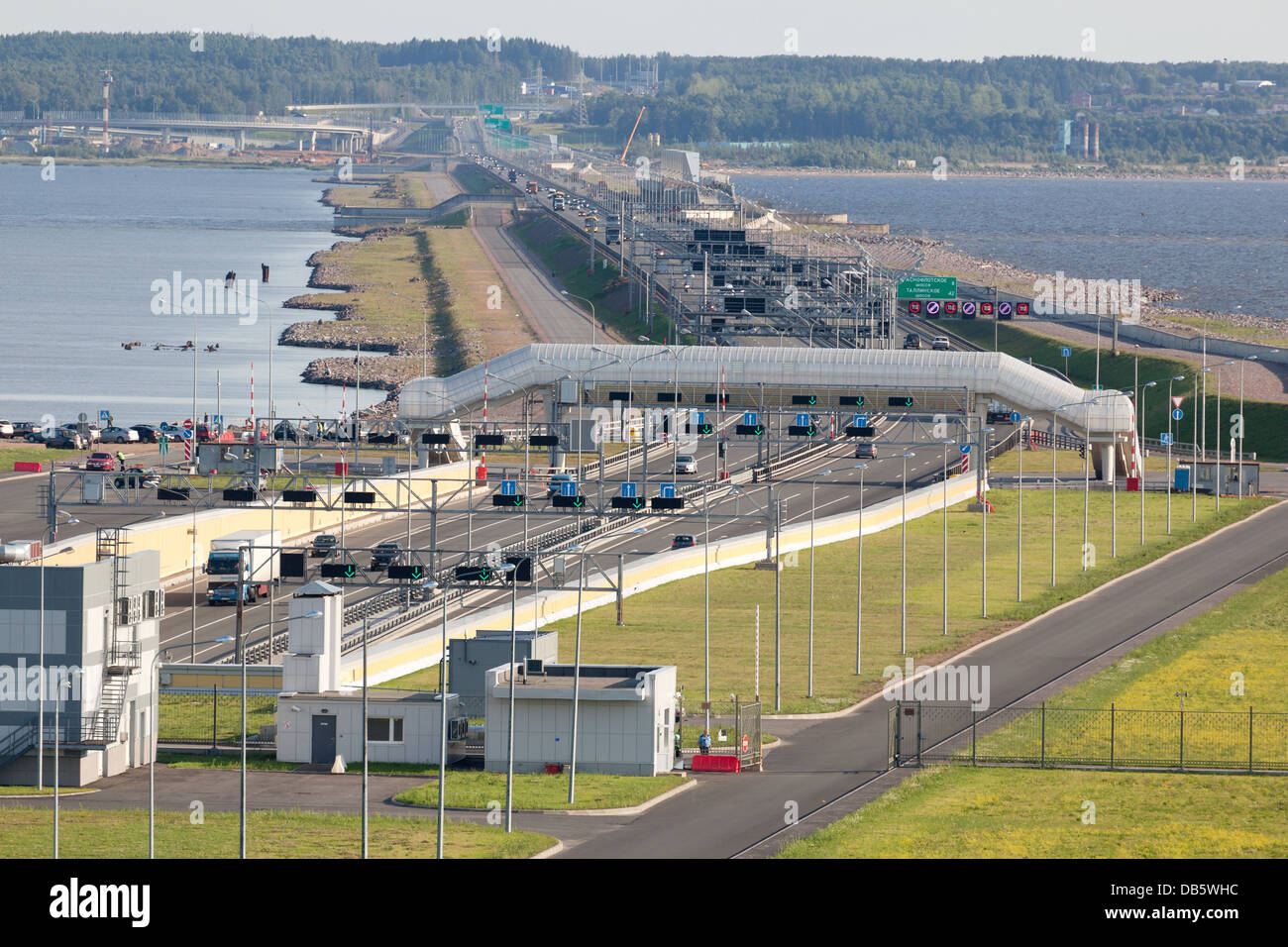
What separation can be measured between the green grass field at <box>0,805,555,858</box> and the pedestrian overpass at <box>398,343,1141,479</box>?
163 feet

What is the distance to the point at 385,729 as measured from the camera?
53.8 meters

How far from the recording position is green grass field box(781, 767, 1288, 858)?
42875mm

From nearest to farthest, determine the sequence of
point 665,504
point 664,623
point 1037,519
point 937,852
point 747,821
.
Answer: point 937,852 < point 747,821 < point 665,504 < point 664,623 < point 1037,519

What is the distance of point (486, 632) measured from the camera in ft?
198

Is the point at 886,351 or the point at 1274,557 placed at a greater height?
the point at 886,351

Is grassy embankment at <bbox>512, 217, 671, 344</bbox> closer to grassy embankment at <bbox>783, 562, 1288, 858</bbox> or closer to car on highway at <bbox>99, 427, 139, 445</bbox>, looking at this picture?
car on highway at <bbox>99, 427, 139, 445</bbox>

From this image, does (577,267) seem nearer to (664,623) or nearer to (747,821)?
(664,623)

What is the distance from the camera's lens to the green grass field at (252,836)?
4172cm

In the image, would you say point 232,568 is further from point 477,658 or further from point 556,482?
point 477,658

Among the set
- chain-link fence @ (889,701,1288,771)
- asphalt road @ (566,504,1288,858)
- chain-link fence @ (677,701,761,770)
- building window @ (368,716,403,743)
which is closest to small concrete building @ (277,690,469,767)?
building window @ (368,716,403,743)

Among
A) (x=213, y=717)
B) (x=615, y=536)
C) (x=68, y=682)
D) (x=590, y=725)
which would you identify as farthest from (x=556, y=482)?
(x=68, y=682)

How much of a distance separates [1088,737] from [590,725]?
45.7ft
